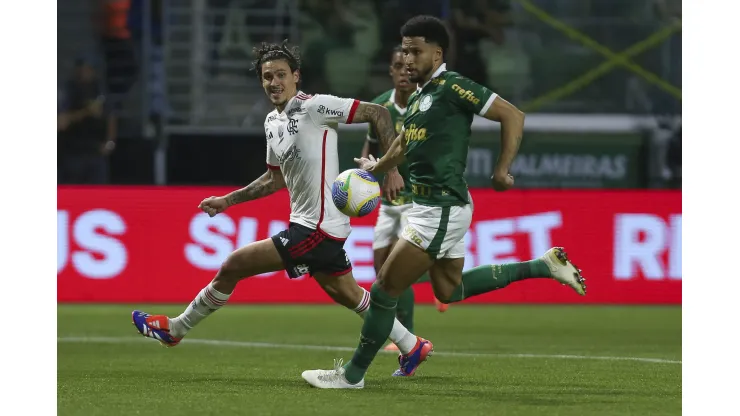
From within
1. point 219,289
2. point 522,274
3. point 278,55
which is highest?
point 278,55

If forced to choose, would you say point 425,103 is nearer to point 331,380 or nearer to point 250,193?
point 331,380

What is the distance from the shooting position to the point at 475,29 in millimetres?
17938

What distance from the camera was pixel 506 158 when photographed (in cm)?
669

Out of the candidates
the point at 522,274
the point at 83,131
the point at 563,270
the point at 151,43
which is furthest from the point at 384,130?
the point at 151,43

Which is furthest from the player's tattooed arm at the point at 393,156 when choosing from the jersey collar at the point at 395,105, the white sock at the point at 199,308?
the jersey collar at the point at 395,105

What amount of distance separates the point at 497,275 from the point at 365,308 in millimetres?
826

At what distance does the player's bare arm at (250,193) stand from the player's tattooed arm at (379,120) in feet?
2.54

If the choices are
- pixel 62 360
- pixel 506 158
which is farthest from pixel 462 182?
pixel 62 360

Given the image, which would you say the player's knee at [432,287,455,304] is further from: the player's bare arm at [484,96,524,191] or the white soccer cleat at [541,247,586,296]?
the player's bare arm at [484,96,524,191]

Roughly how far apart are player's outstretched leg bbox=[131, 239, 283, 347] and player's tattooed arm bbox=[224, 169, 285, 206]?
1.46 feet

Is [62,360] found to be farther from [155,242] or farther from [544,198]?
[544,198]

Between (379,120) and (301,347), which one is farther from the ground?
(379,120)

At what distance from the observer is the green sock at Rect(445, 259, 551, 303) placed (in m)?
7.74

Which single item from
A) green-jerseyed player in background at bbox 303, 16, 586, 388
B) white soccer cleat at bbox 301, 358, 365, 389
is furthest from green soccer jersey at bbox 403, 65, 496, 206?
white soccer cleat at bbox 301, 358, 365, 389
